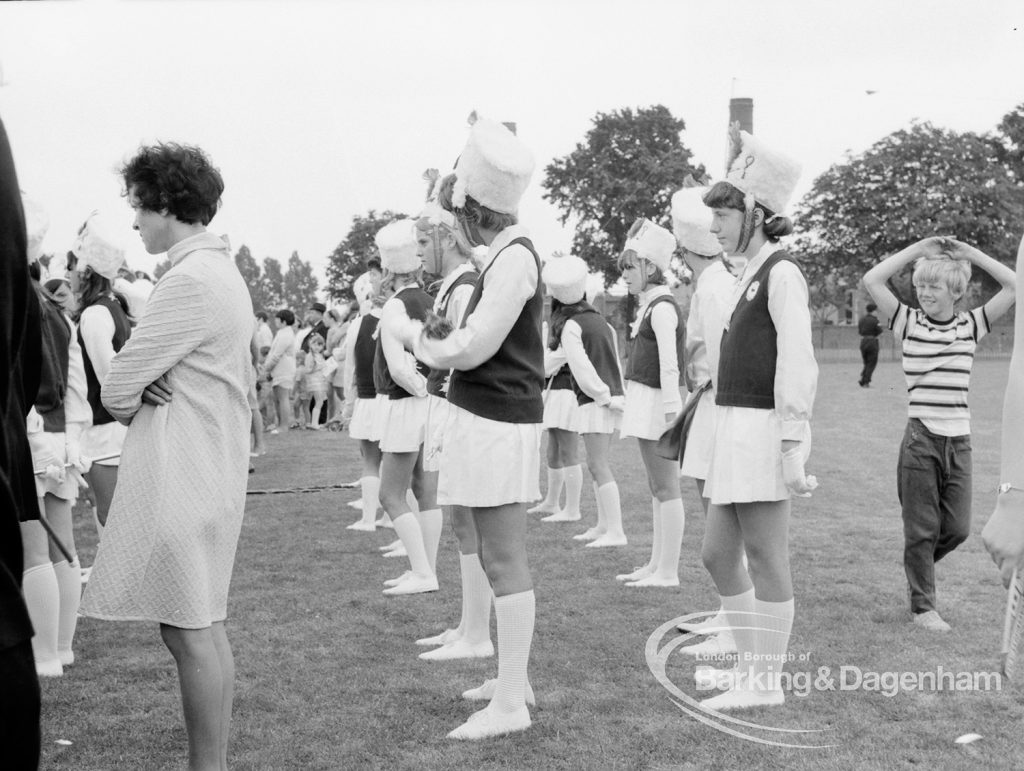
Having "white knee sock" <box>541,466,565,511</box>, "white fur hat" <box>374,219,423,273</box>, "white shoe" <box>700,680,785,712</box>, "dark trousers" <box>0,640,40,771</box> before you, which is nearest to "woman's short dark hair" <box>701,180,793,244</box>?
"white shoe" <box>700,680,785,712</box>

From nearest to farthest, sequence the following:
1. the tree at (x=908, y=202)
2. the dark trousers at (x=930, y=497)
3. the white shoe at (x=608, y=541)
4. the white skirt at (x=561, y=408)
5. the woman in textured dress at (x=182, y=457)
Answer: the woman in textured dress at (x=182, y=457) < the dark trousers at (x=930, y=497) < the white shoe at (x=608, y=541) < the white skirt at (x=561, y=408) < the tree at (x=908, y=202)

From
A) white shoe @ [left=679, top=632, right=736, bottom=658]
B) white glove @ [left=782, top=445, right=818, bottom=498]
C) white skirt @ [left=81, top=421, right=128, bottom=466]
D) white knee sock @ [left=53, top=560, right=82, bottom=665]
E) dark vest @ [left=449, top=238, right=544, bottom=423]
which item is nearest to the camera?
white glove @ [left=782, top=445, right=818, bottom=498]

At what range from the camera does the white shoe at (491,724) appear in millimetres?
4500

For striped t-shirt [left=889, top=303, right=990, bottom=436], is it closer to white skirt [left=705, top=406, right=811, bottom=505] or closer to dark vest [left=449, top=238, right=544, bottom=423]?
white skirt [left=705, top=406, right=811, bottom=505]

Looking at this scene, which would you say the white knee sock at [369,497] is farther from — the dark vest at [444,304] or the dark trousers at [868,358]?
the dark trousers at [868,358]

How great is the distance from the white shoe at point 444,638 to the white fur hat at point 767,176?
8.80 feet

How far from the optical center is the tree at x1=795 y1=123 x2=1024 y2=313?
196ft

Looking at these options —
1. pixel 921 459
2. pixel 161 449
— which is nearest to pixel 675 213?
pixel 921 459

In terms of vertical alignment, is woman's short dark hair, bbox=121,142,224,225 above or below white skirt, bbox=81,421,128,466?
above

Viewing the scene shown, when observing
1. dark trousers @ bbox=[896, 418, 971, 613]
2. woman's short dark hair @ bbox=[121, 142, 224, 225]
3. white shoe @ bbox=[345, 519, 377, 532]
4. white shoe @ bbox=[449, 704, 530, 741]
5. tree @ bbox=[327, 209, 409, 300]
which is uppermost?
tree @ bbox=[327, 209, 409, 300]

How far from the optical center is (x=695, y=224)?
6.58 m

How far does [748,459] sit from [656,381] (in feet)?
10.3

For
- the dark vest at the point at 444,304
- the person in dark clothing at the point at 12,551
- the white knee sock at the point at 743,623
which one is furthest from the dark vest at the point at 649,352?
the person in dark clothing at the point at 12,551

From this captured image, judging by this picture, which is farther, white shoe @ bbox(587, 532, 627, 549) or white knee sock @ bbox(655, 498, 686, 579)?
white shoe @ bbox(587, 532, 627, 549)
